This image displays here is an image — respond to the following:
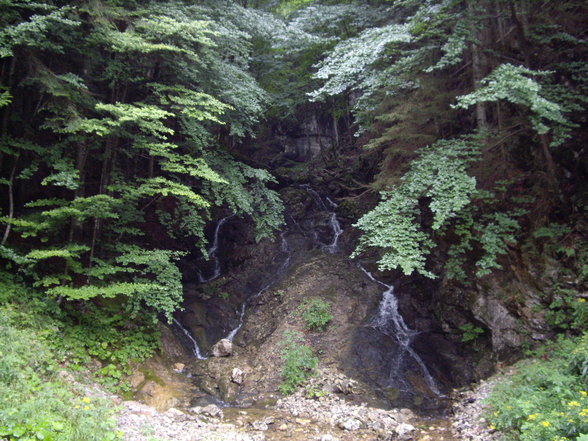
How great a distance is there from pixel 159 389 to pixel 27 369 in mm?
3081

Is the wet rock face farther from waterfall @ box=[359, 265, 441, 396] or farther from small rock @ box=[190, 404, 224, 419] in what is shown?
small rock @ box=[190, 404, 224, 419]

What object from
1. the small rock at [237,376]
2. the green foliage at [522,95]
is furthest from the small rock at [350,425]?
the green foliage at [522,95]

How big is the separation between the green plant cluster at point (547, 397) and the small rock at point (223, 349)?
632 cm

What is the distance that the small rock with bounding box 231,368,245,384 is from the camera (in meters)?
8.63

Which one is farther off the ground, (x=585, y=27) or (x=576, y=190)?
(x=585, y=27)

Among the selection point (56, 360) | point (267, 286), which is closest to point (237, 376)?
point (56, 360)

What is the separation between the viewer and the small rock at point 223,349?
32.0 ft

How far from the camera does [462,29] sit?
7.41 metres

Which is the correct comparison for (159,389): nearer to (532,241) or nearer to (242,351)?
(242,351)

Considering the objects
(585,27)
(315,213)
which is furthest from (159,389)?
(585,27)

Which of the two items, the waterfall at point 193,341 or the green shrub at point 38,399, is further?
the waterfall at point 193,341

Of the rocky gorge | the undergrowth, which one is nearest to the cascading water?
the rocky gorge

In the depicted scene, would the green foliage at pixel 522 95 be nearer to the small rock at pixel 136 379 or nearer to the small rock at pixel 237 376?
the small rock at pixel 237 376

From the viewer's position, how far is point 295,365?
8469 mm
